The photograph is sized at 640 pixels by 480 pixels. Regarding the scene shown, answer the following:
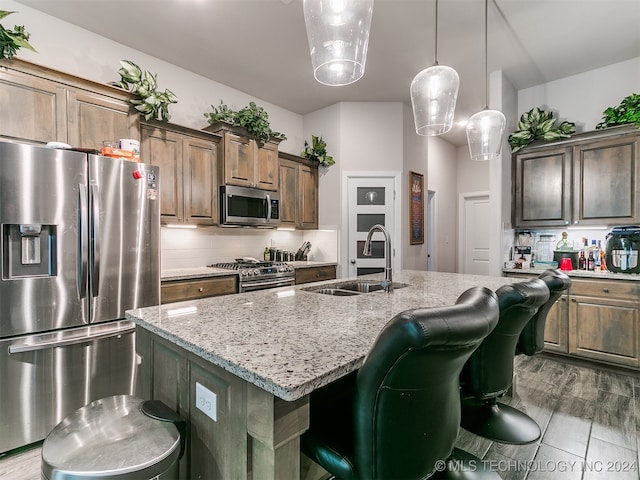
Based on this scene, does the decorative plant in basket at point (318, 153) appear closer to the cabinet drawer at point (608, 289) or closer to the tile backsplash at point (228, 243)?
the tile backsplash at point (228, 243)

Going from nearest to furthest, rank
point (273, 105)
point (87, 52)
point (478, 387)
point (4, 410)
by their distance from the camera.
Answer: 1. point (478, 387)
2. point (4, 410)
3. point (87, 52)
4. point (273, 105)

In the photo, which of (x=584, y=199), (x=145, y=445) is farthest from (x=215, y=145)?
(x=584, y=199)

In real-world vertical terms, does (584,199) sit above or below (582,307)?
above

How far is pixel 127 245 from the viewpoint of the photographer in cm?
232

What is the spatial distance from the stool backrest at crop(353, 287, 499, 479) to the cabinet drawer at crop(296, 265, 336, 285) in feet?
10.1

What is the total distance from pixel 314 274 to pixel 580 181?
3123 millimetres

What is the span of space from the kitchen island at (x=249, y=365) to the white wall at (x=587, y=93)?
3501 mm

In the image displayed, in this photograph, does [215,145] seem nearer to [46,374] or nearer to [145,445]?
[46,374]

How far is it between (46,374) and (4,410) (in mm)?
247

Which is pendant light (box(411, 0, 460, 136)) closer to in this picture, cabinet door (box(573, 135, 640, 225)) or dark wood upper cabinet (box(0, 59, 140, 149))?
cabinet door (box(573, 135, 640, 225))

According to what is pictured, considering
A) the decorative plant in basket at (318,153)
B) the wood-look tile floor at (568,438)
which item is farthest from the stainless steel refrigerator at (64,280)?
the decorative plant in basket at (318,153)

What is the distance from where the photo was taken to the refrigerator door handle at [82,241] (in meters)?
2.09

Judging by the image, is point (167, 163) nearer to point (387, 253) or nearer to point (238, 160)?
point (238, 160)

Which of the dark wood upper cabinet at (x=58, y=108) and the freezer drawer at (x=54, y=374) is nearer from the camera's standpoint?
the freezer drawer at (x=54, y=374)
